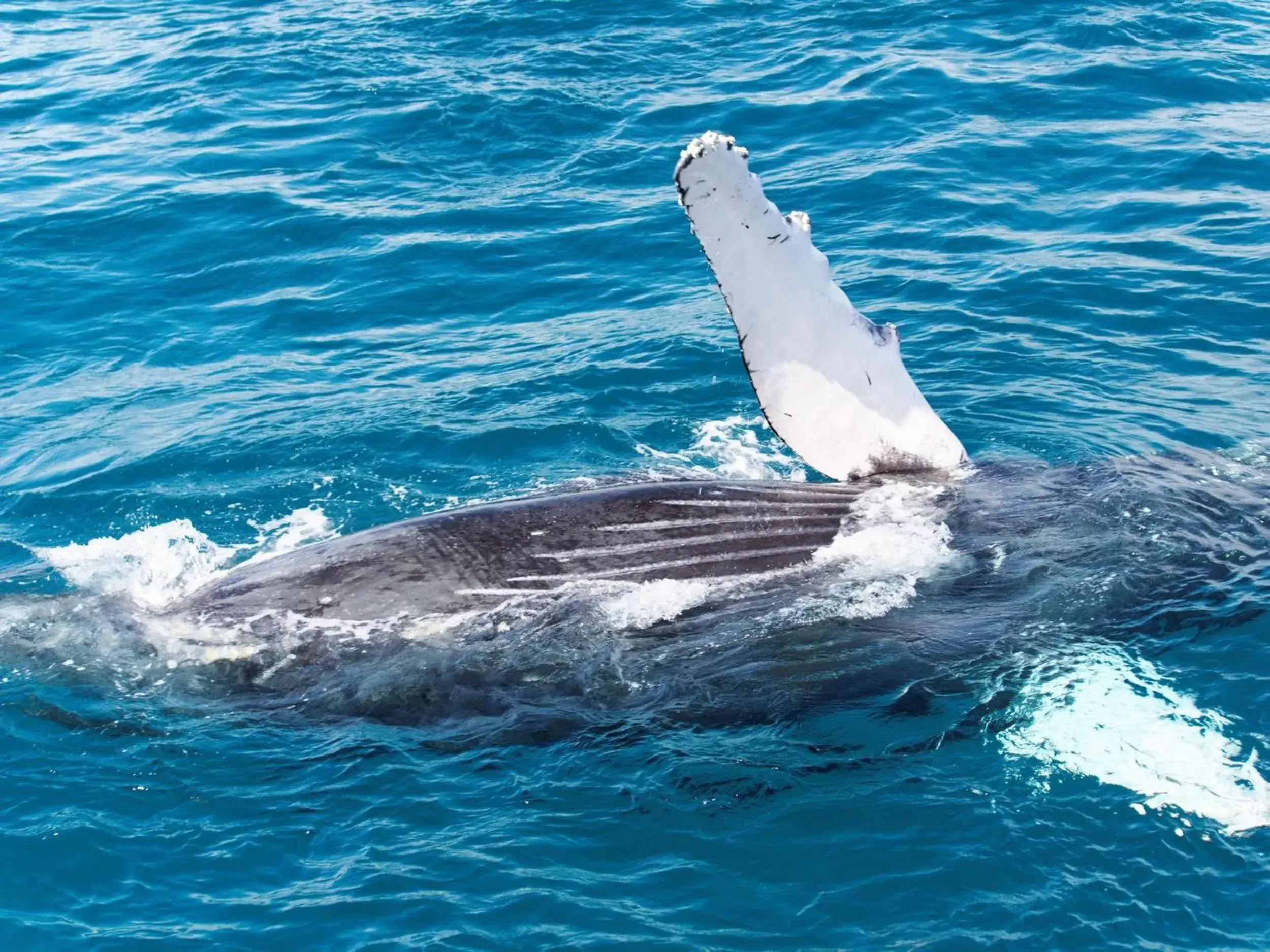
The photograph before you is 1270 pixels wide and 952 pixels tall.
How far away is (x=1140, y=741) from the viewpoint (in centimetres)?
955

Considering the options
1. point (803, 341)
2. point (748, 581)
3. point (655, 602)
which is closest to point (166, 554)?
point (655, 602)

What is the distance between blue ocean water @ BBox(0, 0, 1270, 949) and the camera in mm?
8719

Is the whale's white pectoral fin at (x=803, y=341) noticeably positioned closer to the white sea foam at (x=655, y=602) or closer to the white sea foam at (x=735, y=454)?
the white sea foam at (x=735, y=454)

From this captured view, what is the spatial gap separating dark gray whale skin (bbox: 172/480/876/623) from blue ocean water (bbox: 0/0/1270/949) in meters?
0.68

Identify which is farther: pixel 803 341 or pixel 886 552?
pixel 803 341

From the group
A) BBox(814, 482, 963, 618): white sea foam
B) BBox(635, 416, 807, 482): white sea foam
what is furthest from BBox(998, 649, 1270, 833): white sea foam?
BBox(635, 416, 807, 482): white sea foam

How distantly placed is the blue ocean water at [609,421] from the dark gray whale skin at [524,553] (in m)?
0.68

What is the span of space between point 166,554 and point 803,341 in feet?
20.1

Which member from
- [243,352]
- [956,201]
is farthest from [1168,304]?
[243,352]

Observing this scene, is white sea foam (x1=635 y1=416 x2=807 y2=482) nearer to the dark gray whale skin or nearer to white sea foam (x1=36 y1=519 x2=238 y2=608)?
the dark gray whale skin

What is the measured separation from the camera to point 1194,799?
896 centimetres

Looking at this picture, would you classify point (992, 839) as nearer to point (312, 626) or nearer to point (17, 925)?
point (312, 626)

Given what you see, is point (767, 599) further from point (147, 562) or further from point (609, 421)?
point (147, 562)

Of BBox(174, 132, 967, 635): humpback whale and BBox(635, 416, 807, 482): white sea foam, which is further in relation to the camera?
BBox(635, 416, 807, 482): white sea foam
